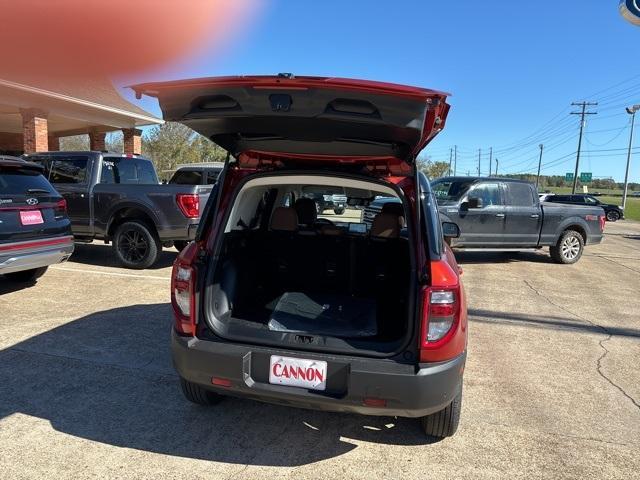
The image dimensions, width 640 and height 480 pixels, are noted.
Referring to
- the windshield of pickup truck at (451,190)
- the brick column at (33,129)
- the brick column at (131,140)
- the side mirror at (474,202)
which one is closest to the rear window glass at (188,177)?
the windshield of pickup truck at (451,190)

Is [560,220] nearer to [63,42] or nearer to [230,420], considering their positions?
[230,420]

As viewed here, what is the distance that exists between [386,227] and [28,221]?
4432 mm

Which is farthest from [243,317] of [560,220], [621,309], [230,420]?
[560,220]

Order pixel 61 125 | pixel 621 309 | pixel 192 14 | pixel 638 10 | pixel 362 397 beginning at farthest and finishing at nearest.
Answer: pixel 192 14, pixel 61 125, pixel 638 10, pixel 621 309, pixel 362 397

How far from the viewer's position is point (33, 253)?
5883 millimetres

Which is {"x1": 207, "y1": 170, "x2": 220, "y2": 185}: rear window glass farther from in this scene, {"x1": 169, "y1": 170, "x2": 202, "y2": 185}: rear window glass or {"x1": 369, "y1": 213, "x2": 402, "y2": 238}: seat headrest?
{"x1": 369, "y1": 213, "x2": 402, "y2": 238}: seat headrest

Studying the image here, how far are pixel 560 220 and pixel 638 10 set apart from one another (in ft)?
31.8

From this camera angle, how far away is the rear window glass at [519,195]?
10.6 meters

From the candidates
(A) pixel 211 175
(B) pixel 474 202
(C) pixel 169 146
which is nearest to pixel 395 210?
(B) pixel 474 202

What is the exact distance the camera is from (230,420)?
3.41 metres

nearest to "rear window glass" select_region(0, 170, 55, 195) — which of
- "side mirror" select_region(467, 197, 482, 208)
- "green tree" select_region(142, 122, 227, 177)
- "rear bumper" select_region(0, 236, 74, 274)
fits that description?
"rear bumper" select_region(0, 236, 74, 274)

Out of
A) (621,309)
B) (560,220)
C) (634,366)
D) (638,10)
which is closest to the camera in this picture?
(634,366)

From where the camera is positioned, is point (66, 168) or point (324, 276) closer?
point (324, 276)

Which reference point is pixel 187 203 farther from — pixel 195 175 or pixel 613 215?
pixel 613 215
